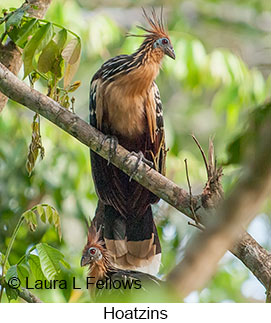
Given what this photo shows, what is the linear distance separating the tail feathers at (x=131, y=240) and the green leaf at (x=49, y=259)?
1.77 ft

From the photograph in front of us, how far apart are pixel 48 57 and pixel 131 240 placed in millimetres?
887

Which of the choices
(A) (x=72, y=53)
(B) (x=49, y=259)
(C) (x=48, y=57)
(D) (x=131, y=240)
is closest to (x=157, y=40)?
(A) (x=72, y=53)

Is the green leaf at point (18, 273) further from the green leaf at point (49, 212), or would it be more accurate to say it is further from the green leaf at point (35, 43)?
the green leaf at point (35, 43)

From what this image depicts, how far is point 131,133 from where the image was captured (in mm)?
2203

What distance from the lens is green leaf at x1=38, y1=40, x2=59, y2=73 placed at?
167 centimetres

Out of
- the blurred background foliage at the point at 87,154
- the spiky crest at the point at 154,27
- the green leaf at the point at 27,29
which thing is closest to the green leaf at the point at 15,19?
the green leaf at the point at 27,29

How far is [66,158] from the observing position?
2709 millimetres

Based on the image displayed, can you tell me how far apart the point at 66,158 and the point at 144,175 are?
1.03m

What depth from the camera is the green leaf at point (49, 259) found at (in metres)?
1.59

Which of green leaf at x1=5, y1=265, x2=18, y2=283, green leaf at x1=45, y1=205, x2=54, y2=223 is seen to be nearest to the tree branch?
green leaf at x1=45, y1=205, x2=54, y2=223

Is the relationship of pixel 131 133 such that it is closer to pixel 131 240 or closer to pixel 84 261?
pixel 131 240

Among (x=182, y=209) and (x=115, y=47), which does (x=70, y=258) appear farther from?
(x=115, y=47)

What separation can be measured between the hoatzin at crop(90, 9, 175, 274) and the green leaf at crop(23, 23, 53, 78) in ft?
1.80

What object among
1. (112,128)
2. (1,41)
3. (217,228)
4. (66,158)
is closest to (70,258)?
(66,158)
